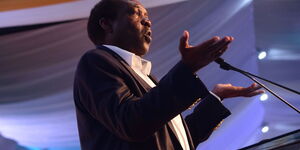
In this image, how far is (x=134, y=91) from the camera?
84 cm

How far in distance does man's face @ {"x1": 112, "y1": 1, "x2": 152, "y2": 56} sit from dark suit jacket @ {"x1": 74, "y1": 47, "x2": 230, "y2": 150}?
10 cm

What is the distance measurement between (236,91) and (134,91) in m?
0.35

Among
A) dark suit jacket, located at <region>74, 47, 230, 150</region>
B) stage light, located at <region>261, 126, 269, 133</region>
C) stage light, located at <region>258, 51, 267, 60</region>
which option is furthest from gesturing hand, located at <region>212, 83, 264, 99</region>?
stage light, located at <region>261, 126, 269, 133</region>

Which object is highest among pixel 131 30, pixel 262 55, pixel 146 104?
pixel 131 30

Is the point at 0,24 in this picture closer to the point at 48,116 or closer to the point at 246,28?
the point at 48,116

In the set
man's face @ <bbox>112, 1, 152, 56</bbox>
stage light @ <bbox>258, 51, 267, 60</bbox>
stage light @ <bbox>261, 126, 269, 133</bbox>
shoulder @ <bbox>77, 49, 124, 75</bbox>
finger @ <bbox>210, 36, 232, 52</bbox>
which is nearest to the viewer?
finger @ <bbox>210, 36, 232, 52</bbox>

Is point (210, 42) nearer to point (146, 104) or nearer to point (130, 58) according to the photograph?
point (146, 104)

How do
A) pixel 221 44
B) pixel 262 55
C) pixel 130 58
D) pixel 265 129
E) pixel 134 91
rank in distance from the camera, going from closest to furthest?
pixel 221 44 < pixel 134 91 < pixel 130 58 < pixel 262 55 < pixel 265 129

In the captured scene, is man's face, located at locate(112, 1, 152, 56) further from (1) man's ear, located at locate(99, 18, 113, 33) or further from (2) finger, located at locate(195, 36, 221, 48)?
(2) finger, located at locate(195, 36, 221, 48)

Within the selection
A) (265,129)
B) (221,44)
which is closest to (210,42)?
(221,44)

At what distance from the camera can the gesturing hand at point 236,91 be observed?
1068 millimetres

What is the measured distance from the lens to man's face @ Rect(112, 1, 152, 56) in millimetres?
1044

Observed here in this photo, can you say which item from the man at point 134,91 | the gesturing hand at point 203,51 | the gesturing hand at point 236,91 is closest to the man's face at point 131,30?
the man at point 134,91

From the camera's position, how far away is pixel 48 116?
343 cm
